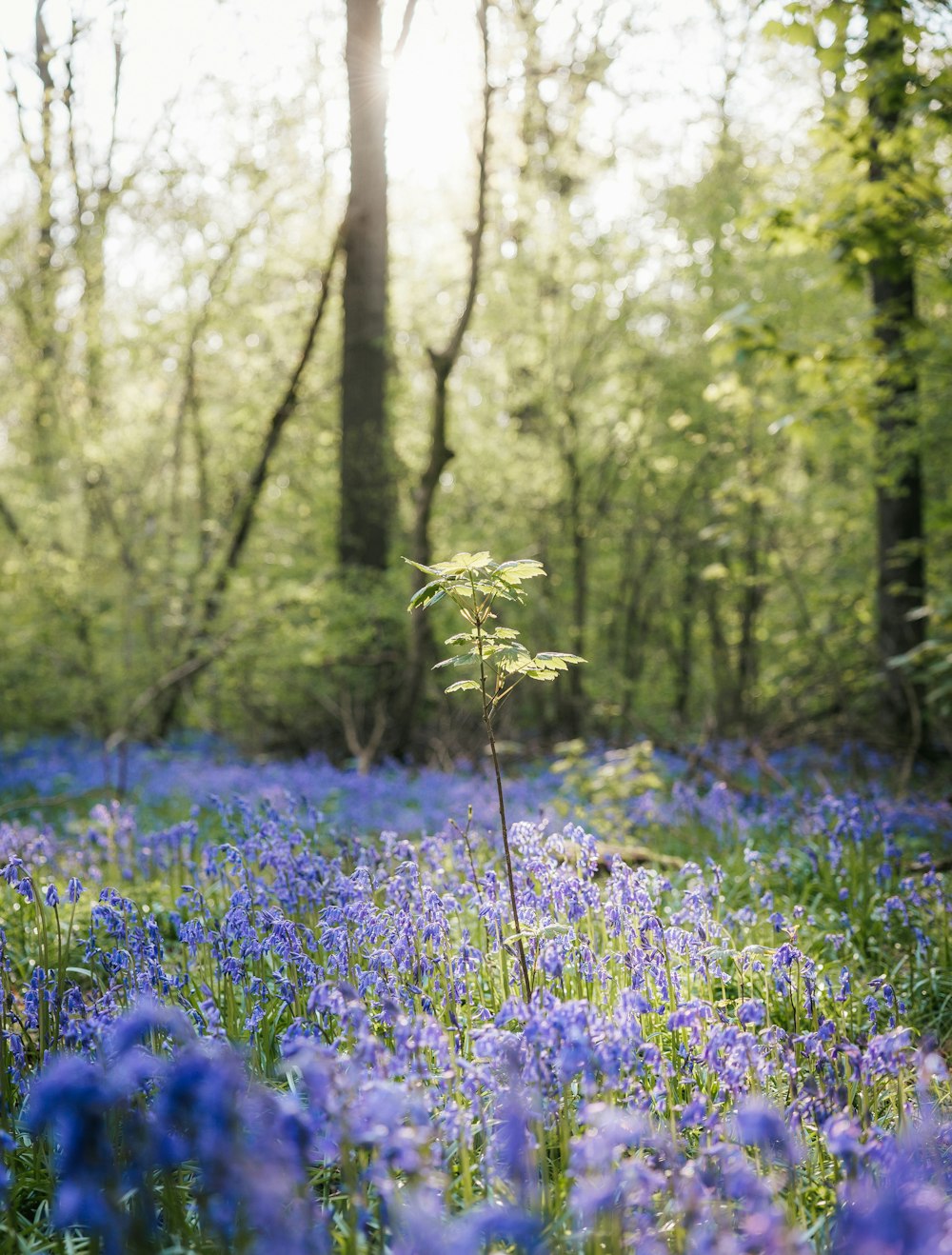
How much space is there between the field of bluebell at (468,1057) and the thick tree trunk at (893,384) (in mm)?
4233

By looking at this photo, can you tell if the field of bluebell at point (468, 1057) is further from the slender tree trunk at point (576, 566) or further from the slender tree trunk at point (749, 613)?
the slender tree trunk at point (576, 566)

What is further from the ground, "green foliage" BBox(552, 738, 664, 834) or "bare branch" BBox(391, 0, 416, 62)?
"bare branch" BBox(391, 0, 416, 62)

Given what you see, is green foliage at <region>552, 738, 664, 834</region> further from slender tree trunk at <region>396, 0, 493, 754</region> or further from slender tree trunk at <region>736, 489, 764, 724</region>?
slender tree trunk at <region>736, 489, 764, 724</region>

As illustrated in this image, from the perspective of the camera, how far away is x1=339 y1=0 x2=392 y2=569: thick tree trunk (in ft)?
40.3

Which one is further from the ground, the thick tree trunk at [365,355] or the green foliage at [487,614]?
the thick tree trunk at [365,355]

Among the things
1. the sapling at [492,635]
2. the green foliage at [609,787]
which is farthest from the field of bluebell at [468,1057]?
the green foliage at [609,787]

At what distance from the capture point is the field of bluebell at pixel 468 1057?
5.69ft

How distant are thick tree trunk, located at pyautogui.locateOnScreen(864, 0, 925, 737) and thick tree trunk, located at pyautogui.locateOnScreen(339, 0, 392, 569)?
20.0 feet

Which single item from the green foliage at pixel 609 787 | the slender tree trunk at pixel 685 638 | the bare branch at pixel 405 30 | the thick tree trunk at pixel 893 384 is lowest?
the green foliage at pixel 609 787

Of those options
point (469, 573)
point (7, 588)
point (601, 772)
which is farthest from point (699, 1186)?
point (7, 588)

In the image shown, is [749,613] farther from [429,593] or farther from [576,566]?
[429,593]

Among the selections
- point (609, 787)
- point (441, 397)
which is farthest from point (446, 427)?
point (609, 787)

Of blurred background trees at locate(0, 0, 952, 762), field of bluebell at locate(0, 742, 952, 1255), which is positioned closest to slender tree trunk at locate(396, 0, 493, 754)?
blurred background trees at locate(0, 0, 952, 762)

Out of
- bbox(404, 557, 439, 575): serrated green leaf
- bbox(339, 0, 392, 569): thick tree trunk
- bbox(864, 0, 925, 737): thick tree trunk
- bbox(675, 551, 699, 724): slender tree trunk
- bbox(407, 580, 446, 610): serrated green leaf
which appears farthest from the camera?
bbox(675, 551, 699, 724): slender tree trunk
